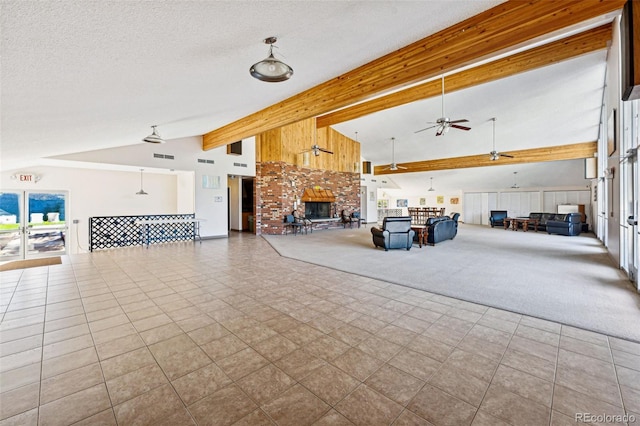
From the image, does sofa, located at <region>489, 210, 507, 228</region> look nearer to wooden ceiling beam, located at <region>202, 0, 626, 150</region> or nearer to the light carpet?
the light carpet

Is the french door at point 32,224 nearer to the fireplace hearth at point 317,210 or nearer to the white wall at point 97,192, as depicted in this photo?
the white wall at point 97,192

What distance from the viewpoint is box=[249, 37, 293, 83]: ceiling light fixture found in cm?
255

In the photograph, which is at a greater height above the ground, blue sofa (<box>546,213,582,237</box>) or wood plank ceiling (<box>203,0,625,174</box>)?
wood plank ceiling (<box>203,0,625,174</box>)

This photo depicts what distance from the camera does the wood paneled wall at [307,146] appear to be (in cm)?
1045

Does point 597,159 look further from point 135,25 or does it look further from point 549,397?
point 135,25

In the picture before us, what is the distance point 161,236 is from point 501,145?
13412 mm

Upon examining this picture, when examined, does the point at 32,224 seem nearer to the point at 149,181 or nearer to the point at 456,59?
the point at 149,181

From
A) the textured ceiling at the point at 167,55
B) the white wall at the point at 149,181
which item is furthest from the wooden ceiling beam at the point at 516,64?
the white wall at the point at 149,181

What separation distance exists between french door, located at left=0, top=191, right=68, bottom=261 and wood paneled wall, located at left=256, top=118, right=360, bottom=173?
256 inches

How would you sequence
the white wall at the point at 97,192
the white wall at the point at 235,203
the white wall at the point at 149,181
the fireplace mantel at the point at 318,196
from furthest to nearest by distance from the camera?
the white wall at the point at 235,203, the fireplace mantel at the point at 318,196, the white wall at the point at 97,192, the white wall at the point at 149,181

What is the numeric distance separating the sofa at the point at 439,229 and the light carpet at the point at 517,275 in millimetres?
271

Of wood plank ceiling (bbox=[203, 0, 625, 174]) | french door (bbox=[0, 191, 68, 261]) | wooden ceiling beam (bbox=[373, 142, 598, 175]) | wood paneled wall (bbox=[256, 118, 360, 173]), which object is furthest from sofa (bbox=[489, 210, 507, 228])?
french door (bbox=[0, 191, 68, 261])

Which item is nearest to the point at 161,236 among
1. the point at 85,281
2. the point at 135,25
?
the point at 85,281

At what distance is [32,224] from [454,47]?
37.5 feet
